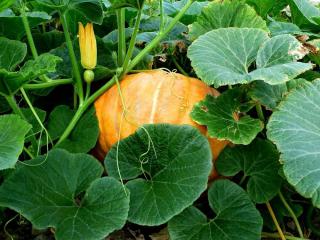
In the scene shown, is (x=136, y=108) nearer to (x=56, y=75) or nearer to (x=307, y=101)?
(x=56, y=75)

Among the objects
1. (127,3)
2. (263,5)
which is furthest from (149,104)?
(263,5)

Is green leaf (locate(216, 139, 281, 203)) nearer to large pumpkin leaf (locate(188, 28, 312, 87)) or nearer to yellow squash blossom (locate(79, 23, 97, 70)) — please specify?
large pumpkin leaf (locate(188, 28, 312, 87))

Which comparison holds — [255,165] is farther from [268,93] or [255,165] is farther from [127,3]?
[127,3]

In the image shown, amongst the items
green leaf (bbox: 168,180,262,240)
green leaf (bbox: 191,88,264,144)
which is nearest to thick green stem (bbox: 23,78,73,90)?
green leaf (bbox: 191,88,264,144)

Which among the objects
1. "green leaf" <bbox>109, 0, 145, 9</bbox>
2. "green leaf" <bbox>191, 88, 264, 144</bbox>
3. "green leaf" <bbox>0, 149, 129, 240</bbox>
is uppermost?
"green leaf" <bbox>109, 0, 145, 9</bbox>

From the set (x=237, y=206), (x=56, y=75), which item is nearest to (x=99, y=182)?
(x=237, y=206)

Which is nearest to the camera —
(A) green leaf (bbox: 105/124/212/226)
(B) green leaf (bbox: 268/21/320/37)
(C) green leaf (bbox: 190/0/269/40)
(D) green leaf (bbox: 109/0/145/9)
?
(A) green leaf (bbox: 105/124/212/226)
